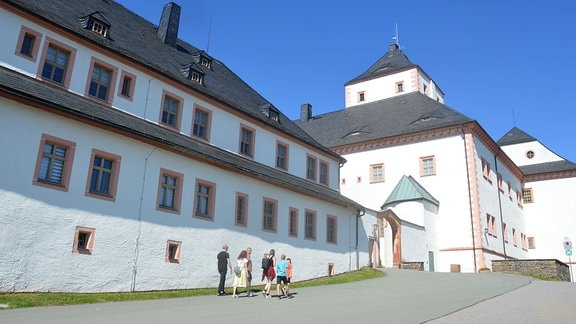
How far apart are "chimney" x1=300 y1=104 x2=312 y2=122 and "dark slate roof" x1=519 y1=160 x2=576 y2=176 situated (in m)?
20.9

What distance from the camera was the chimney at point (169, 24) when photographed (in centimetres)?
2386

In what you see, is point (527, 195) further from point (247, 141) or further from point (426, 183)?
point (247, 141)

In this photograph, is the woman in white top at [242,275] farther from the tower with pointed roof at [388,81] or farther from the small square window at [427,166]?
the tower with pointed roof at [388,81]

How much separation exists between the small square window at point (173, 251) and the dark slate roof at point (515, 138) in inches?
1665

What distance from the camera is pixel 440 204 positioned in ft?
110

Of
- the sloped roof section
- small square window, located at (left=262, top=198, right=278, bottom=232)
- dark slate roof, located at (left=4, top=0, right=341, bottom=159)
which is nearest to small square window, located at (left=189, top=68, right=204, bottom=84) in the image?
dark slate roof, located at (left=4, top=0, right=341, bottom=159)

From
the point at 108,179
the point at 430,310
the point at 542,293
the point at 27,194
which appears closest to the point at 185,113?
the point at 108,179

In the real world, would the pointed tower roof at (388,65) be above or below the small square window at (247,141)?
above

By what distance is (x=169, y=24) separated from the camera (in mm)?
24266

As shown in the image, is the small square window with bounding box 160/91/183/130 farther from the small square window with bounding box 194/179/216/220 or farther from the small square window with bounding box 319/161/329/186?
the small square window with bounding box 319/161/329/186

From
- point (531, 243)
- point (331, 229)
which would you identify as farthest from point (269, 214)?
point (531, 243)

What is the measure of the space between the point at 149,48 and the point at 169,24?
377cm

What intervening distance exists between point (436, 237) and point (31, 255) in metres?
25.9

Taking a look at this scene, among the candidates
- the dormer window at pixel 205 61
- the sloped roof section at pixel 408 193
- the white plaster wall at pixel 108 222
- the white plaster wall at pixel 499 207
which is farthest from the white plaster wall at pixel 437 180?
the dormer window at pixel 205 61
